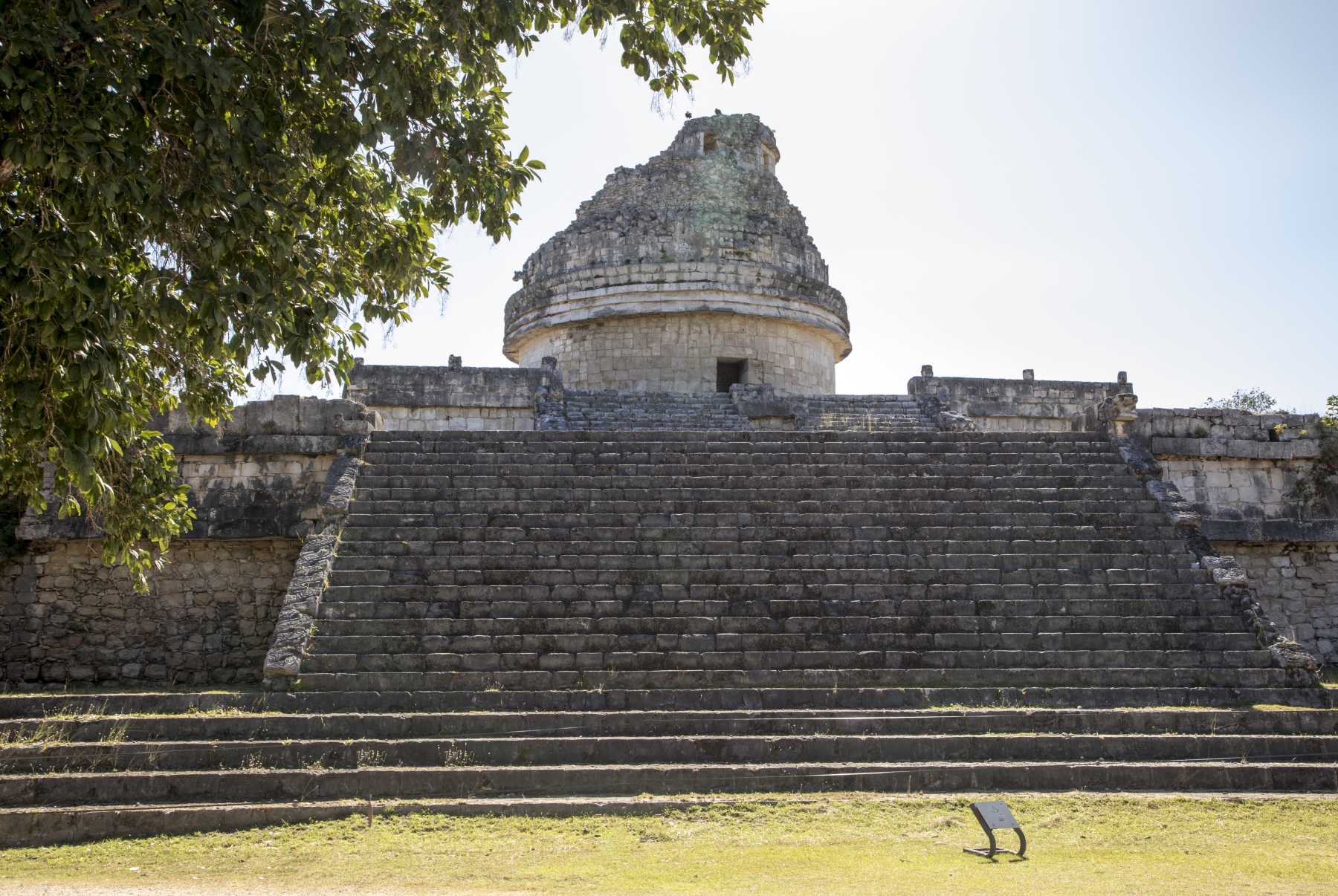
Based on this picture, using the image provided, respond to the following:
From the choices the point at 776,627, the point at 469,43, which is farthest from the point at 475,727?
the point at 469,43

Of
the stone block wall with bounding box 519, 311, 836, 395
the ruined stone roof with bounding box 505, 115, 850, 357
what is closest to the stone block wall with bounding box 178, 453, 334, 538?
the stone block wall with bounding box 519, 311, 836, 395

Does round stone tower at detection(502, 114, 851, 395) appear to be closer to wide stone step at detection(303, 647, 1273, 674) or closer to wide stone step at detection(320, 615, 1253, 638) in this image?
wide stone step at detection(320, 615, 1253, 638)

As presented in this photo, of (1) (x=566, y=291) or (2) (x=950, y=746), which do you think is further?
(1) (x=566, y=291)

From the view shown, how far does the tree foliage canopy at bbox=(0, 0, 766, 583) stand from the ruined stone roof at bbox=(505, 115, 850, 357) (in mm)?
11059

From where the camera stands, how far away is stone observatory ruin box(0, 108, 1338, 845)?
786cm

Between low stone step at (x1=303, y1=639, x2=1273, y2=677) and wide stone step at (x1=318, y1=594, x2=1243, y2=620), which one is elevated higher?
wide stone step at (x1=318, y1=594, x2=1243, y2=620)

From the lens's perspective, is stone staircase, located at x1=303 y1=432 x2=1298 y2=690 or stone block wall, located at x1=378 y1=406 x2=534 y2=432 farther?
stone block wall, located at x1=378 y1=406 x2=534 y2=432

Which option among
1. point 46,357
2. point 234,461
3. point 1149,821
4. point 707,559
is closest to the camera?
point 46,357

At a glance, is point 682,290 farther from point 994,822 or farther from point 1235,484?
point 994,822

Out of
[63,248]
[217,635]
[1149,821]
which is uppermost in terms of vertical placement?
[63,248]

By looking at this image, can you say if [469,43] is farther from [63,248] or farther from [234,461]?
[234,461]

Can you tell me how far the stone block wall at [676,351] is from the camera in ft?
66.0

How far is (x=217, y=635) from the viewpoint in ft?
38.3

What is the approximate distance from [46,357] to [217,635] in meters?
5.99
